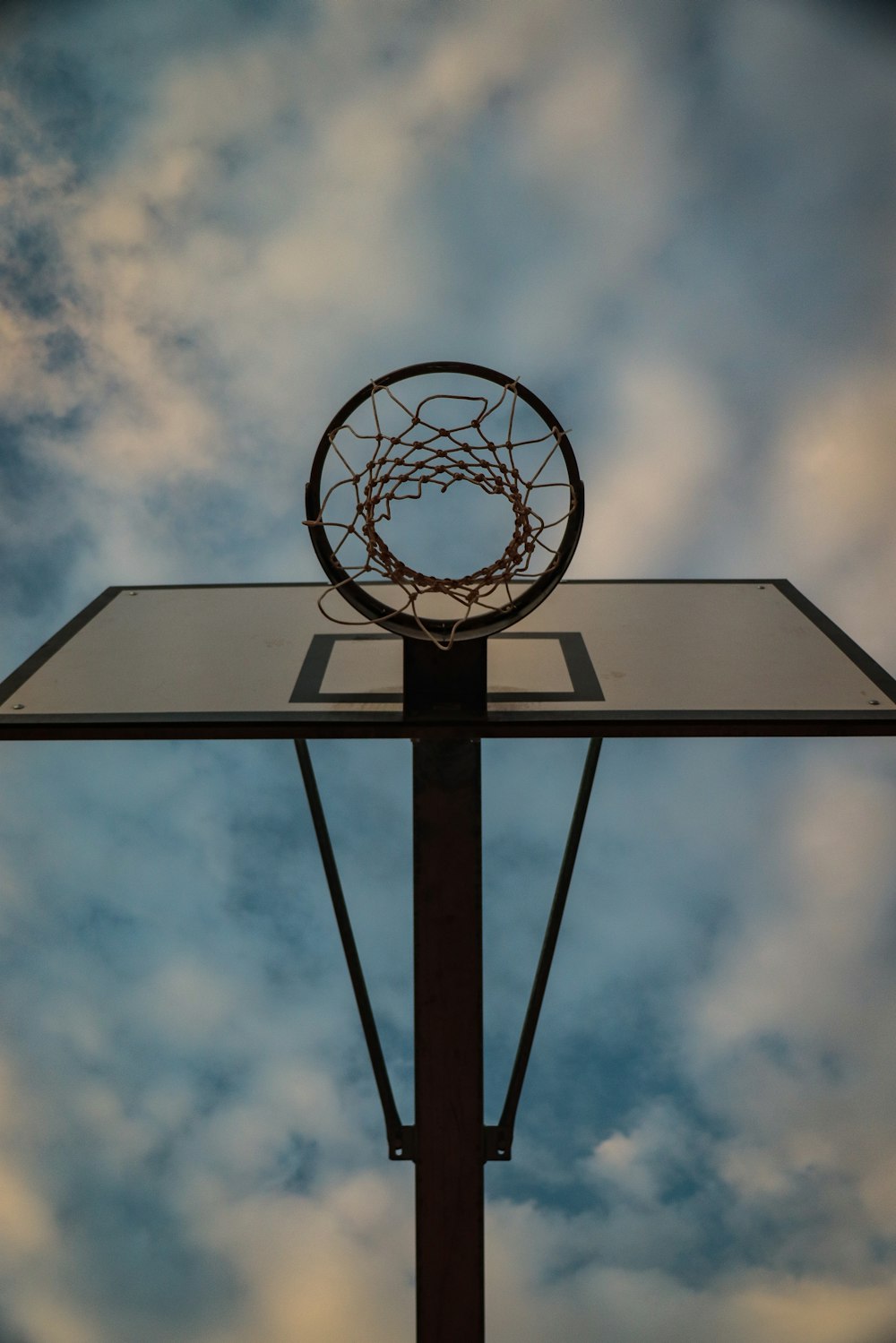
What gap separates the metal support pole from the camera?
251 centimetres

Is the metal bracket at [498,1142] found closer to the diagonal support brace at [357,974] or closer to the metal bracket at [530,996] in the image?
the metal bracket at [530,996]

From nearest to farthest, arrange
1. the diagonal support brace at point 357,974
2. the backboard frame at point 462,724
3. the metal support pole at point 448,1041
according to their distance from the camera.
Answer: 1. the backboard frame at point 462,724
2. the metal support pole at point 448,1041
3. the diagonal support brace at point 357,974

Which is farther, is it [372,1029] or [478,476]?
[372,1029]

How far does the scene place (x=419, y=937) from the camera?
261cm

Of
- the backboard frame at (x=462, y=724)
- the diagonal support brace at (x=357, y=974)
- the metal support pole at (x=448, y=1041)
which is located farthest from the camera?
the diagonal support brace at (x=357, y=974)

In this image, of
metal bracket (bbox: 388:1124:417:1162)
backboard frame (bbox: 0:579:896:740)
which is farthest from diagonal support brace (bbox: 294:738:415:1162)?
backboard frame (bbox: 0:579:896:740)

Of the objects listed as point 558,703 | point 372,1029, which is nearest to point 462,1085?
point 372,1029

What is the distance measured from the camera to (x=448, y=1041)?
268 cm

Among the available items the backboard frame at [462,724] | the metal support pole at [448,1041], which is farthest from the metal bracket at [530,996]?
the backboard frame at [462,724]

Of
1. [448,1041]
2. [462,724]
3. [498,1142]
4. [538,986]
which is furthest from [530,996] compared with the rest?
[462,724]

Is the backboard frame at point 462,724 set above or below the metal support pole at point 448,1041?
above

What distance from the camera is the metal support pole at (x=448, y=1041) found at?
2.51 m

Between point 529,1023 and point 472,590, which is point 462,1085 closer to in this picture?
point 529,1023

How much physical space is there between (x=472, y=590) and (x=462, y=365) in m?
0.34
